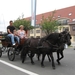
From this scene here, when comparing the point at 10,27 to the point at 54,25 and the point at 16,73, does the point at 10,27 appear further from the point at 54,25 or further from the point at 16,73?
the point at 54,25

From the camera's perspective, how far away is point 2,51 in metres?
12.3

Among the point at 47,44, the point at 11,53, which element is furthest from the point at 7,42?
the point at 47,44

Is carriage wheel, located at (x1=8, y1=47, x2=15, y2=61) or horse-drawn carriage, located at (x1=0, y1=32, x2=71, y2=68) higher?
horse-drawn carriage, located at (x1=0, y1=32, x2=71, y2=68)

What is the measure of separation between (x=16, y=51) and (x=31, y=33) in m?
74.1

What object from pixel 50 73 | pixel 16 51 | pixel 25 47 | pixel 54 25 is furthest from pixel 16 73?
pixel 54 25

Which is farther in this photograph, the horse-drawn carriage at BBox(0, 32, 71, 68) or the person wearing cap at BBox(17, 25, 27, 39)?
the person wearing cap at BBox(17, 25, 27, 39)

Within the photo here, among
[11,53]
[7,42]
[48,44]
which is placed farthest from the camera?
[7,42]

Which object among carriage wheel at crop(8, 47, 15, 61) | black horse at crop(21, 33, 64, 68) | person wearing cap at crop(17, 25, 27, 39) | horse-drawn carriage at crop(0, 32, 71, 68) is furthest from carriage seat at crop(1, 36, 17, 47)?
black horse at crop(21, 33, 64, 68)

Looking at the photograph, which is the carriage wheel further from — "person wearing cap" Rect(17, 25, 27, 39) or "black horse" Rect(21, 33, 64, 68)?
"black horse" Rect(21, 33, 64, 68)

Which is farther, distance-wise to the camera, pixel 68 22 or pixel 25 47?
pixel 68 22

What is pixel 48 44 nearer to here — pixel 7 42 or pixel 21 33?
pixel 21 33

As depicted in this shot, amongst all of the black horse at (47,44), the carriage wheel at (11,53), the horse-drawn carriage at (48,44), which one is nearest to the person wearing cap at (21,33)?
the horse-drawn carriage at (48,44)

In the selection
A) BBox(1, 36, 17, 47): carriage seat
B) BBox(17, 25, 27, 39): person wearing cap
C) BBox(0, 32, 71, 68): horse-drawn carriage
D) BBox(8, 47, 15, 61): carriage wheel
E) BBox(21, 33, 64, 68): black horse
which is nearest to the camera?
BBox(0, 32, 71, 68): horse-drawn carriage

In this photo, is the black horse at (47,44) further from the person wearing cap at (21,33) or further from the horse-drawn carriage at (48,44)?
the person wearing cap at (21,33)
